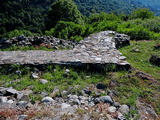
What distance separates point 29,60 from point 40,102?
2.05m

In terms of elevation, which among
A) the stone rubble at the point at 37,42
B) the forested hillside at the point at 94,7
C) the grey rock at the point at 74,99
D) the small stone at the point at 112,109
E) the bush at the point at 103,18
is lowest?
the small stone at the point at 112,109

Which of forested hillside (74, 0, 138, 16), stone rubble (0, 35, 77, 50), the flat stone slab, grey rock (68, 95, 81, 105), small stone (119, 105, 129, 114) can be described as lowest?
small stone (119, 105, 129, 114)

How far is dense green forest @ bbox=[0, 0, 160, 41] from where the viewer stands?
35.4ft

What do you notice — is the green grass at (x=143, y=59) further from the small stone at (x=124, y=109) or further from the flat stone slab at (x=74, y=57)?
the small stone at (x=124, y=109)

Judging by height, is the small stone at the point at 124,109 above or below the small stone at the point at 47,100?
below

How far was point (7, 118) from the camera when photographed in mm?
2559

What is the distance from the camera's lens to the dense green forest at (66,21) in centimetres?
1078

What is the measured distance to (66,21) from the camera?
1845 centimetres

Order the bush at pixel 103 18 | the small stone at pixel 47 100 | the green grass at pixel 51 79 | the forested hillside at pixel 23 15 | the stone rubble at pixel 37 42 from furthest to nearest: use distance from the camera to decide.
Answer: the forested hillside at pixel 23 15 < the bush at pixel 103 18 < the stone rubble at pixel 37 42 < the green grass at pixel 51 79 < the small stone at pixel 47 100

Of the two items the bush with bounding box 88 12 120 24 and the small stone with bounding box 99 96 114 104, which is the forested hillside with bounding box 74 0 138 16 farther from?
the small stone with bounding box 99 96 114 104

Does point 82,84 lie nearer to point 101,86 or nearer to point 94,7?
point 101,86

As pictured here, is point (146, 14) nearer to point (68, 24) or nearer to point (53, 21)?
point (53, 21)

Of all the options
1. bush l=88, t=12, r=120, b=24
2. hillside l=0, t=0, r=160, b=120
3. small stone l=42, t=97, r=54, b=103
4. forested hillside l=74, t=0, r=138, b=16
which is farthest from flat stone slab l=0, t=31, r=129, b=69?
forested hillside l=74, t=0, r=138, b=16

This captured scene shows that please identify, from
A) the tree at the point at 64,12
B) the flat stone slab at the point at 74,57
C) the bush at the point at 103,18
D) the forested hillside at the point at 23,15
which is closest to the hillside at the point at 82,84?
the flat stone slab at the point at 74,57
